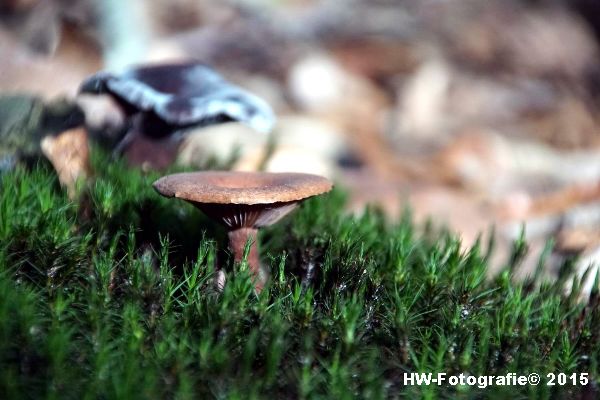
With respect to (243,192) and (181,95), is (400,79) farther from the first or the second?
(243,192)

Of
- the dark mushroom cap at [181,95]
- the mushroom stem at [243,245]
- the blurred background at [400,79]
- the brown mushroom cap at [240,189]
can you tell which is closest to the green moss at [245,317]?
the mushroom stem at [243,245]

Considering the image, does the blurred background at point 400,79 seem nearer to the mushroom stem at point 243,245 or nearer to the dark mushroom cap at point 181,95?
the dark mushroom cap at point 181,95

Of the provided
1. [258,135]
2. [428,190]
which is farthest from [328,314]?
[258,135]

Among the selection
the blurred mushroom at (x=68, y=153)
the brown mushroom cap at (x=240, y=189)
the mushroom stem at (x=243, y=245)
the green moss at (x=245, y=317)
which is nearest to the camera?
the green moss at (x=245, y=317)

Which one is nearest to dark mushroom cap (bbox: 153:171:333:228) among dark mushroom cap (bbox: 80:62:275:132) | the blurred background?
dark mushroom cap (bbox: 80:62:275:132)

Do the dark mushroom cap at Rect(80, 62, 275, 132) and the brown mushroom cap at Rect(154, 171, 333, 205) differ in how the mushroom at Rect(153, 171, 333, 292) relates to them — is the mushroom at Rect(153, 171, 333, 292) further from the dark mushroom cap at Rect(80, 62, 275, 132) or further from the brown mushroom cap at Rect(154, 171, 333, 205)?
the dark mushroom cap at Rect(80, 62, 275, 132)

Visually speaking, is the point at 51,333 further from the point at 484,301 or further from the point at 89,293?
the point at 484,301

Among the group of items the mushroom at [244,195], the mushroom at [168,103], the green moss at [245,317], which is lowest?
the green moss at [245,317]
